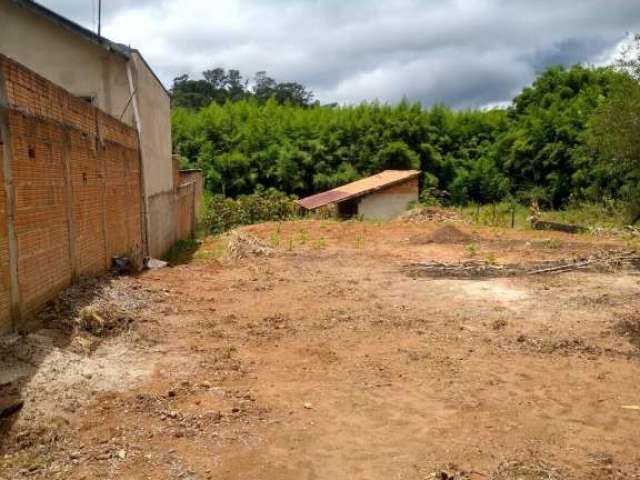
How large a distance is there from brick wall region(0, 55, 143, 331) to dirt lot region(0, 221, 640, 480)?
0.49 m

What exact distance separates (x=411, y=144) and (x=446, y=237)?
14.7m

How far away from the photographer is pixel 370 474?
3699 millimetres

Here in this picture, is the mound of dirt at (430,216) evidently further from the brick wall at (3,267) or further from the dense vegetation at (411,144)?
the brick wall at (3,267)

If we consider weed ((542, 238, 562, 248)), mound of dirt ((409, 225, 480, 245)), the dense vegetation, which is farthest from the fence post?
the dense vegetation

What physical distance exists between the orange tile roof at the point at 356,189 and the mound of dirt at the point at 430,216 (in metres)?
2.15

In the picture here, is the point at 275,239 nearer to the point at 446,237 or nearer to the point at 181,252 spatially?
the point at 181,252

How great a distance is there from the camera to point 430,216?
2238cm

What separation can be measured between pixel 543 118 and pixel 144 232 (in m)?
22.3

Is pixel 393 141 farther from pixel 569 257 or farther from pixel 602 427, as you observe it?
pixel 602 427

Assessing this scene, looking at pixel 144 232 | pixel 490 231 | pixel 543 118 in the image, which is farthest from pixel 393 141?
pixel 144 232

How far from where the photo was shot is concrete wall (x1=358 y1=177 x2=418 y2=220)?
25125 mm

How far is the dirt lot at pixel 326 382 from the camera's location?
12.4ft

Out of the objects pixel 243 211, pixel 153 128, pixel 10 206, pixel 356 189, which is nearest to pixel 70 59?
pixel 153 128

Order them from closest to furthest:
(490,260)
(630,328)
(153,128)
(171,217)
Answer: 1. (630,328)
2. (490,260)
3. (153,128)
4. (171,217)
